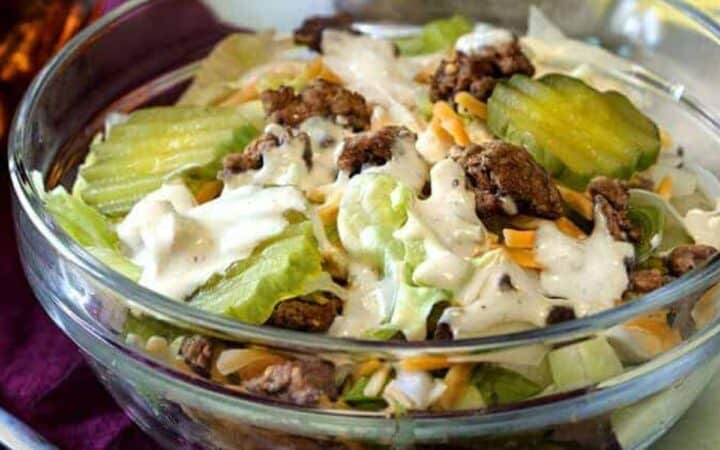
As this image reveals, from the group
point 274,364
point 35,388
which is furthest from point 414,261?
point 35,388

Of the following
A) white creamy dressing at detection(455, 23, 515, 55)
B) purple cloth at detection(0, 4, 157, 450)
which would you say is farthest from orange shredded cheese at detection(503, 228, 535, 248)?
purple cloth at detection(0, 4, 157, 450)

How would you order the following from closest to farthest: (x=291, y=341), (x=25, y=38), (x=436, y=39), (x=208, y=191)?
(x=291, y=341) < (x=208, y=191) < (x=436, y=39) < (x=25, y=38)

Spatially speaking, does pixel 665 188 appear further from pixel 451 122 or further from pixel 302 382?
pixel 302 382

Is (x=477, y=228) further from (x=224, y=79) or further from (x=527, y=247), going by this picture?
(x=224, y=79)

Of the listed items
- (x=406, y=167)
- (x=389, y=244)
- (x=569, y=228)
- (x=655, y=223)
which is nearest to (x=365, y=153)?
(x=406, y=167)

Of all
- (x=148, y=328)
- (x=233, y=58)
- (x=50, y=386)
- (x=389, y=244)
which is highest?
(x=389, y=244)

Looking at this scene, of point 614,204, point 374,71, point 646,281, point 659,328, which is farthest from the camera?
point 374,71
